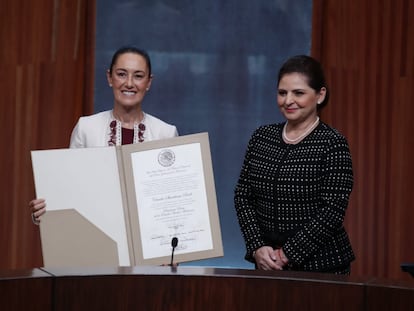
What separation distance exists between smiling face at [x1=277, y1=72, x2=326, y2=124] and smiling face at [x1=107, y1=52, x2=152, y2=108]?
53cm

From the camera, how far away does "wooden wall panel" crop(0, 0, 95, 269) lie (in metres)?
4.48

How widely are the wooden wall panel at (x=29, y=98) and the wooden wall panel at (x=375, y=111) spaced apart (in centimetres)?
132

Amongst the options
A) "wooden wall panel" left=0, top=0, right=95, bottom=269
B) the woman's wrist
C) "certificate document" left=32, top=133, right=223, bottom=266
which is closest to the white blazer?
"certificate document" left=32, top=133, right=223, bottom=266

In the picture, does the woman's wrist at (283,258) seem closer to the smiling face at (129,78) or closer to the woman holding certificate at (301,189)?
the woman holding certificate at (301,189)

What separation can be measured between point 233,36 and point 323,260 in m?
2.10

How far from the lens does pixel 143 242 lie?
110 inches

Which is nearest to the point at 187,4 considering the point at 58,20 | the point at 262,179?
the point at 58,20

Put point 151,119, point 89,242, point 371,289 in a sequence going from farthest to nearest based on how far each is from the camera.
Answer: point 151,119
point 89,242
point 371,289

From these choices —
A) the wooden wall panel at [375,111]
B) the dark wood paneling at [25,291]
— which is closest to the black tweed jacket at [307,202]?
the dark wood paneling at [25,291]

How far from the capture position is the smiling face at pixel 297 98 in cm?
287

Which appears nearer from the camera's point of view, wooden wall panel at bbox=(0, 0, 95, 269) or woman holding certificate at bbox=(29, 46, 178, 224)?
woman holding certificate at bbox=(29, 46, 178, 224)

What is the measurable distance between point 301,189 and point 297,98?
0.31 metres

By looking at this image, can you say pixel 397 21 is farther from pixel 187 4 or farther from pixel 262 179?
pixel 262 179

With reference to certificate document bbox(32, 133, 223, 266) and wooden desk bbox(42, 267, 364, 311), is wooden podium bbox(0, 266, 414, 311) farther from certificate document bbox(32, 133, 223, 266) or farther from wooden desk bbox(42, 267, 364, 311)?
certificate document bbox(32, 133, 223, 266)
